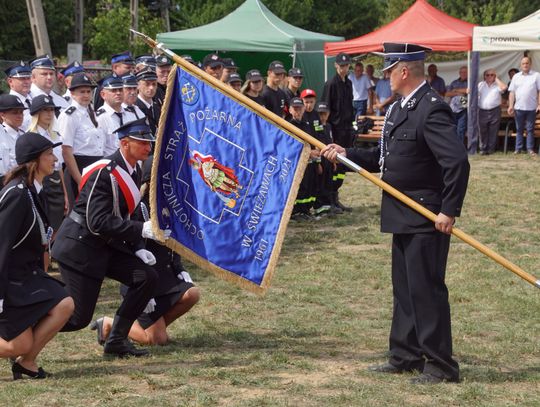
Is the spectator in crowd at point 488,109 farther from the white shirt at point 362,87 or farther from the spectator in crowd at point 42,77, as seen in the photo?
the spectator in crowd at point 42,77

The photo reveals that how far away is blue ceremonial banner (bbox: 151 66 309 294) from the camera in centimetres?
698

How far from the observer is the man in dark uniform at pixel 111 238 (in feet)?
23.4

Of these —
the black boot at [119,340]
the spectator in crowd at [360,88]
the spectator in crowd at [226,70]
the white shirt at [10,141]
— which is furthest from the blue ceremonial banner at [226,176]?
the spectator in crowd at [360,88]

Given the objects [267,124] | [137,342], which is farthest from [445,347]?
[137,342]

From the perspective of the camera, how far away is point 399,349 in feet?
22.9

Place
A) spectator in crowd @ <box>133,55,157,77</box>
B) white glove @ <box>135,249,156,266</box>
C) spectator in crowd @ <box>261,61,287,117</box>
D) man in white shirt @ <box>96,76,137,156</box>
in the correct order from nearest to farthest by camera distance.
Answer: white glove @ <box>135,249,156,266</box>, man in white shirt @ <box>96,76,137,156</box>, spectator in crowd @ <box>133,55,157,77</box>, spectator in crowd @ <box>261,61,287,117</box>

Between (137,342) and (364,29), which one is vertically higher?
(137,342)

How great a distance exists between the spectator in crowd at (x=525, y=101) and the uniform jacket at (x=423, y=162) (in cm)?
1683

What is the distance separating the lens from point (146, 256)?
24.3 ft

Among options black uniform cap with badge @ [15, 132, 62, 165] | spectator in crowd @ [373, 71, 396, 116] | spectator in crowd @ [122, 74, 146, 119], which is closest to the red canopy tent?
spectator in crowd @ [373, 71, 396, 116]

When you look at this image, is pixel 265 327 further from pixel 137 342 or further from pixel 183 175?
pixel 183 175

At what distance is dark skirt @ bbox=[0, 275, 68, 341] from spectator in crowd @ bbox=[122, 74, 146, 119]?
3999mm

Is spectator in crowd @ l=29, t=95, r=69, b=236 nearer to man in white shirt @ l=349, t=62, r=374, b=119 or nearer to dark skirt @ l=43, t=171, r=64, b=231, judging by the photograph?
dark skirt @ l=43, t=171, r=64, b=231

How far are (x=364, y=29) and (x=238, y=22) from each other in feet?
103
